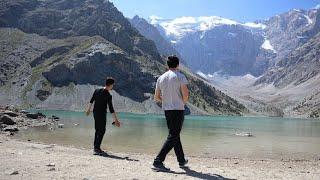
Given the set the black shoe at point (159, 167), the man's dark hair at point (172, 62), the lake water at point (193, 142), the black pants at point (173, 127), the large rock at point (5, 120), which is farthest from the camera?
the large rock at point (5, 120)

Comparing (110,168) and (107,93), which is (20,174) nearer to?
(110,168)

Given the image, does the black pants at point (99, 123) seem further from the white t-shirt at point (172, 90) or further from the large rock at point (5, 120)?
the large rock at point (5, 120)

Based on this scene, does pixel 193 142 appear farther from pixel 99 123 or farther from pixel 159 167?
pixel 159 167

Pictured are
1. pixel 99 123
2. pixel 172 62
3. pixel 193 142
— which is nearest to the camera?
pixel 172 62

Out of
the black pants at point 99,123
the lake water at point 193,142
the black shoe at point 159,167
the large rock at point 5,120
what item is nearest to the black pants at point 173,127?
the black shoe at point 159,167

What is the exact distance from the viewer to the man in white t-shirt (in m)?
15.8

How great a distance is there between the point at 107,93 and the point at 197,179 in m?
9.26

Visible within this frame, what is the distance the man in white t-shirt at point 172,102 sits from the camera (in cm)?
1583

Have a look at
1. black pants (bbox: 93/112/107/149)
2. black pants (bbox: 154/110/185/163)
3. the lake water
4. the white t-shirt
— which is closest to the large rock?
the lake water

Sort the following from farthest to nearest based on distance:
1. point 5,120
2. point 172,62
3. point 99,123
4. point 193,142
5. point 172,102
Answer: point 5,120, point 193,142, point 99,123, point 172,62, point 172,102

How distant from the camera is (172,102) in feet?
52.3

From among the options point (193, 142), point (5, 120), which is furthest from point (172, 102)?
point (5, 120)

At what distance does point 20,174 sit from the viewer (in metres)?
13.7

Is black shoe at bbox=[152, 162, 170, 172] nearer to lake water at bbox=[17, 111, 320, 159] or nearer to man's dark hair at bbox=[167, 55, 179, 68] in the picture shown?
man's dark hair at bbox=[167, 55, 179, 68]
